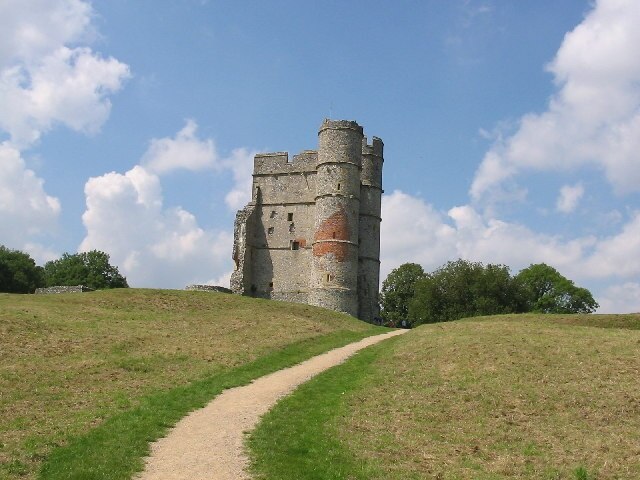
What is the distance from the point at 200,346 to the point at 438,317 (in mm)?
39372

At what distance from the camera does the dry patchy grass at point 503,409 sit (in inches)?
594

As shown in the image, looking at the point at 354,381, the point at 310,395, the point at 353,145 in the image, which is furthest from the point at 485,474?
the point at 353,145

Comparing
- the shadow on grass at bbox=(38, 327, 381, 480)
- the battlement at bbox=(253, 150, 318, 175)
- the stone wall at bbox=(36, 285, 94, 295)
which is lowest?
the shadow on grass at bbox=(38, 327, 381, 480)

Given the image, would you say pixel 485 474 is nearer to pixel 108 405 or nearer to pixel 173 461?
pixel 173 461

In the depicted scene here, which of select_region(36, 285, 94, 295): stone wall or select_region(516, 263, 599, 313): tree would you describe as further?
select_region(516, 263, 599, 313): tree

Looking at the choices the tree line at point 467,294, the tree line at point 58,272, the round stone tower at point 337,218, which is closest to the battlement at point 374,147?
the round stone tower at point 337,218

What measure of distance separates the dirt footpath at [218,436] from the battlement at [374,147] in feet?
145

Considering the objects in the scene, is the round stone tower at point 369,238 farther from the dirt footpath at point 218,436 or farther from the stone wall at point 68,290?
the dirt footpath at point 218,436

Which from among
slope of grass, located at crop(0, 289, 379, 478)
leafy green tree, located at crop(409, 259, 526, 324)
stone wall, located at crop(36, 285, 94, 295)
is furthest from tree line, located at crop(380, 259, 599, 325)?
stone wall, located at crop(36, 285, 94, 295)

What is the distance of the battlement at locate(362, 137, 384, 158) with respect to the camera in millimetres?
67525

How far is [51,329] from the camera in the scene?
104 ft

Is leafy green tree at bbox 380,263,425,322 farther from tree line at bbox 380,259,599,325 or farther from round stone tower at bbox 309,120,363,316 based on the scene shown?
round stone tower at bbox 309,120,363,316

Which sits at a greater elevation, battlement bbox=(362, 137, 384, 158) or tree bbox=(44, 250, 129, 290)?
battlement bbox=(362, 137, 384, 158)

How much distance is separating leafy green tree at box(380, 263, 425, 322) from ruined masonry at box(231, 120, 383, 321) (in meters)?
22.1
